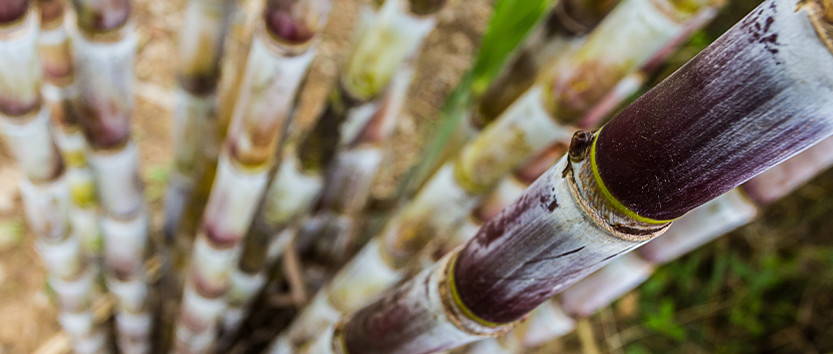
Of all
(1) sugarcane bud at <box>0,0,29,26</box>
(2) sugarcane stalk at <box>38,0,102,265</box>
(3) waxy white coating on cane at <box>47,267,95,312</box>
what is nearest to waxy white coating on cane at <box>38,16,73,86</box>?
(2) sugarcane stalk at <box>38,0,102,265</box>

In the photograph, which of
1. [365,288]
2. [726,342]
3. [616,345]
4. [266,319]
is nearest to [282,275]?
[266,319]

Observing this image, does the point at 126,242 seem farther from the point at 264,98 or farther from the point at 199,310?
the point at 264,98

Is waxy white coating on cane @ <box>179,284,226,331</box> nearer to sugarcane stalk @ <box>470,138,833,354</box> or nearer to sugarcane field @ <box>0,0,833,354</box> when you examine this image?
sugarcane field @ <box>0,0,833,354</box>

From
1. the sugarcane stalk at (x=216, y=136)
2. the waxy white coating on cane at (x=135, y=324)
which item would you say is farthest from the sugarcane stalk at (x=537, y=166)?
the waxy white coating on cane at (x=135, y=324)

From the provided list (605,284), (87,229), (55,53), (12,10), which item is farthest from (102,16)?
(605,284)

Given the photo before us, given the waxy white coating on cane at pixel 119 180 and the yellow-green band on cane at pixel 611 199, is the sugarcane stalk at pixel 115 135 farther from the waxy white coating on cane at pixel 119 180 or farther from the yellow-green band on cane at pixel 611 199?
the yellow-green band on cane at pixel 611 199

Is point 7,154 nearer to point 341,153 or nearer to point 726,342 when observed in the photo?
point 341,153

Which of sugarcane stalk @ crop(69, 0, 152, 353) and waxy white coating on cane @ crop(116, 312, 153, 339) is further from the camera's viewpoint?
waxy white coating on cane @ crop(116, 312, 153, 339)
